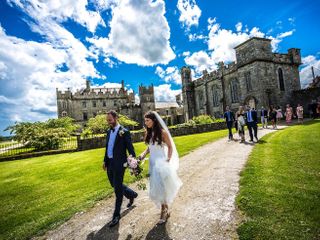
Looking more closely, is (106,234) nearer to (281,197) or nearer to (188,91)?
(281,197)

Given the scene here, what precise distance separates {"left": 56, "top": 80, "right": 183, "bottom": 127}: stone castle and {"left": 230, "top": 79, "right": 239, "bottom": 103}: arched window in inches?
816

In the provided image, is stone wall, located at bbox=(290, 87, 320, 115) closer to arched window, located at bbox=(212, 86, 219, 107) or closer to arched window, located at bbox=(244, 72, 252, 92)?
arched window, located at bbox=(244, 72, 252, 92)

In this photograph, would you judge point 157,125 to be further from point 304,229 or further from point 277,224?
point 304,229

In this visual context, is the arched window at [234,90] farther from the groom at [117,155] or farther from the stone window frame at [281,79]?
the groom at [117,155]

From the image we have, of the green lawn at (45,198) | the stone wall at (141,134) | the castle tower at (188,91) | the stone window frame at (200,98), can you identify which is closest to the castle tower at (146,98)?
the castle tower at (188,91)

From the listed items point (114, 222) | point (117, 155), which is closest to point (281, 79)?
point (117, 155)

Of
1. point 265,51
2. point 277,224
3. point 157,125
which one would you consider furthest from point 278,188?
point 265,51

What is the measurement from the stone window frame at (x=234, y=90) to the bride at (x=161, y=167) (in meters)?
29.7

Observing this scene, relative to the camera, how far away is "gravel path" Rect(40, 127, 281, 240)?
3.41m

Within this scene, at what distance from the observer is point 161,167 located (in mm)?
3812

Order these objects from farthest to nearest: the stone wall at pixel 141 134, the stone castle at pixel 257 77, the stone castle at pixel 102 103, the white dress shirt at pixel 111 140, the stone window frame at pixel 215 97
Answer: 1. the stone castle at pixel 102 103
2. the stone window frame at pixel 215 97
3. the stone castle at pixel 257 77
4. the stone wall at pixel 141 134
5. the white dress shirt at pixel 111 140

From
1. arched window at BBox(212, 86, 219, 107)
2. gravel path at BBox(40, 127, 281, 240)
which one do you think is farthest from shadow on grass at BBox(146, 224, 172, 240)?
arched window at BBox(212, 86, 219, 107)

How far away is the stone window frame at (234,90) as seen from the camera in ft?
102

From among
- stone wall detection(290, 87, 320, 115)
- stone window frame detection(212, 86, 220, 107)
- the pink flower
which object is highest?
stone window frame detection(212, 86, 220, 107)
